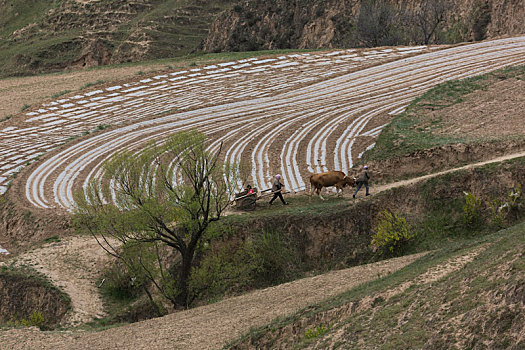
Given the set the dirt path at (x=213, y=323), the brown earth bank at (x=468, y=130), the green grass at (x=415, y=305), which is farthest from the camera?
the brown earth bank at (x=468, y=130)

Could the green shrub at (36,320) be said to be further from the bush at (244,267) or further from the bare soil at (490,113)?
the bare soil at (490,113)

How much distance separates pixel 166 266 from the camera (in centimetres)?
2450

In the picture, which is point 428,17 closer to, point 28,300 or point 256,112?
point 256,112

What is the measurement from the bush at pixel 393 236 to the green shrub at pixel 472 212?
1.72 meters

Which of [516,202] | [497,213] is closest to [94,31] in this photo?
[497,213]

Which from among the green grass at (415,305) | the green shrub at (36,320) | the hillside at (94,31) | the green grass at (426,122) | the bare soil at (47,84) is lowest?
the green shrub at (36,320)

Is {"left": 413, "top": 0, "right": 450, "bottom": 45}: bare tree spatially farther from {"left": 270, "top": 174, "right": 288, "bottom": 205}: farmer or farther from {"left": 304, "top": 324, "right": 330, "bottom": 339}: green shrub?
{"left": 304, "top": 324, "right": 330, "bottom": 339}: green shrub

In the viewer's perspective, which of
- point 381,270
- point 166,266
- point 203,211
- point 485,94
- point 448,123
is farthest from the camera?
point 485,94

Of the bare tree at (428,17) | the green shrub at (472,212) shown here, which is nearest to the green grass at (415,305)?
the green shrub at (472,212)

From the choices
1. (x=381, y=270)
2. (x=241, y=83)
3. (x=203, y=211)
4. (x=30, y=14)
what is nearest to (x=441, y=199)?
(x=381, y=270)

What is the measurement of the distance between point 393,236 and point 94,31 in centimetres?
7691

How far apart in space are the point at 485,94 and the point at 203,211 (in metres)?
19.5

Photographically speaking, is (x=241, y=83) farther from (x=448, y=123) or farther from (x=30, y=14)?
(x=30, y=14)

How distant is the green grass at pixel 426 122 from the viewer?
97.2 feet
